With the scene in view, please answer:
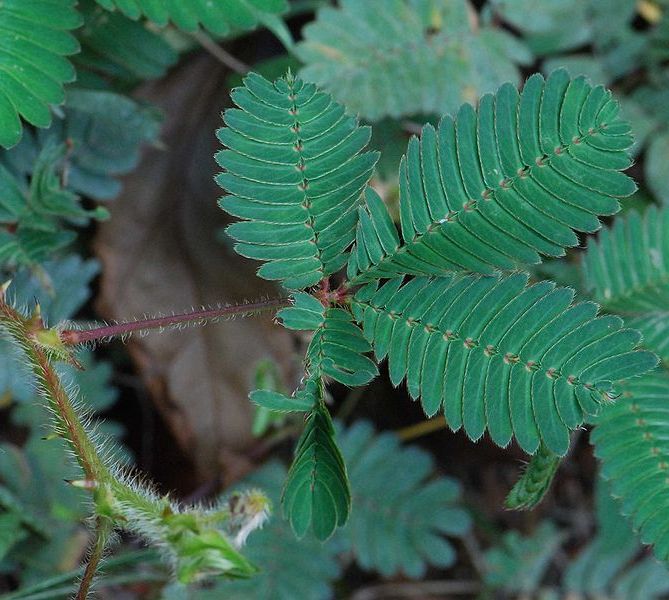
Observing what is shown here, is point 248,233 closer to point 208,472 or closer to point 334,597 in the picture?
point 208,472

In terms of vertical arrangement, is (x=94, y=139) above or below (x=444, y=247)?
below

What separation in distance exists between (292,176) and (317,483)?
53 cm

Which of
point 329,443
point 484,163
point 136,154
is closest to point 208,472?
point 136,154

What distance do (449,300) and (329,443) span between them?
12.6 inches

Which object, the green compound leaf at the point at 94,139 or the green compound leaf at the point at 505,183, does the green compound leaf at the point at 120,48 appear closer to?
the green compound leaf at the point at 94,139

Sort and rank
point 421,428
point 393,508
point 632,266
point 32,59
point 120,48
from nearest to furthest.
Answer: point 32,59
point 632,266
point 120,48
point 393,508
point 421,428

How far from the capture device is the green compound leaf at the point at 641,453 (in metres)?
1.40

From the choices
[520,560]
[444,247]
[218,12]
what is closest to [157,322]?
[444,247]

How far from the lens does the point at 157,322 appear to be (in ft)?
4.35

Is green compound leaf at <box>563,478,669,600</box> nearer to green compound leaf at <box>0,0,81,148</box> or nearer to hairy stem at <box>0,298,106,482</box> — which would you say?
hairy stem at <box>0,298,106,482</box>

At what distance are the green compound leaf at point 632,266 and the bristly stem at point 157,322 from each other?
810 mm

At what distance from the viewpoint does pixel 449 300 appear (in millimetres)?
1358

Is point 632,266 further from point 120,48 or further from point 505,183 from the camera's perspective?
point 120,48

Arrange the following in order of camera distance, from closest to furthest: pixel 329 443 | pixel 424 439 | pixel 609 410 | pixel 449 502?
pixel 329 443 → pixel 609 410 → pixel 449 502 → pixel 424 439
